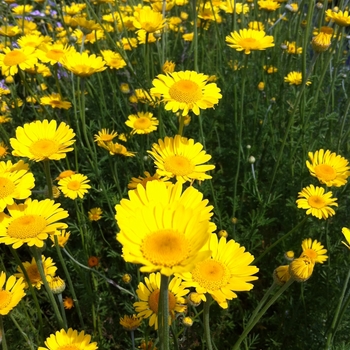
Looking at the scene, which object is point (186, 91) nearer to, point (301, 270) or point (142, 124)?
point (142, 124)

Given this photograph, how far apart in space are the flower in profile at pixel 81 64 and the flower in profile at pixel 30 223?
948mm

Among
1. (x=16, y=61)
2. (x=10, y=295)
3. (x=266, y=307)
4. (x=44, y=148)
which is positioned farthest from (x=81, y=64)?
(x=266, y=307)

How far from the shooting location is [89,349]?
5.01 feet

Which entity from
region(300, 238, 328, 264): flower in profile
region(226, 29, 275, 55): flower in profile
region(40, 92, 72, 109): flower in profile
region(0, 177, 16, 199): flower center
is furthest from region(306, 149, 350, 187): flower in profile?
Answer: region(40, 92, 72, 109): flower in profile

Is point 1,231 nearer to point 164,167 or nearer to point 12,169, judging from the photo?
point 12,169

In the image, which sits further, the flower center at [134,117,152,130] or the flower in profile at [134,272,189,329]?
the flower center at [134,117,152,130]

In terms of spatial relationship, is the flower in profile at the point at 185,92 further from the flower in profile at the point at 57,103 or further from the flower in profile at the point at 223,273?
the flower in profile at the point at 57,103

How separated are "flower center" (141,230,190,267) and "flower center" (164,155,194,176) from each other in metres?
0.56

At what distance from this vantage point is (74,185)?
225 centimetres

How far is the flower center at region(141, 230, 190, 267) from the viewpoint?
1.05 m

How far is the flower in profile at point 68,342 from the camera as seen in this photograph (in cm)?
153

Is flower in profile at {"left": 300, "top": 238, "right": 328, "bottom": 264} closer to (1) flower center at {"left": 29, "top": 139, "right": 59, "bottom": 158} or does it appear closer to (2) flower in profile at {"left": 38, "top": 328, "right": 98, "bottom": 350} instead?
(2) flower in profile at {"left": 38, "top": 328, "right": 98, "bottom": 350}

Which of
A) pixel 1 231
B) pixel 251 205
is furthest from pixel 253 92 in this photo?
pixel 1 231

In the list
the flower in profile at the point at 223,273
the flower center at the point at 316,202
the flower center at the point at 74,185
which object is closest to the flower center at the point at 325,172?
the flower center at the point at 316,202
